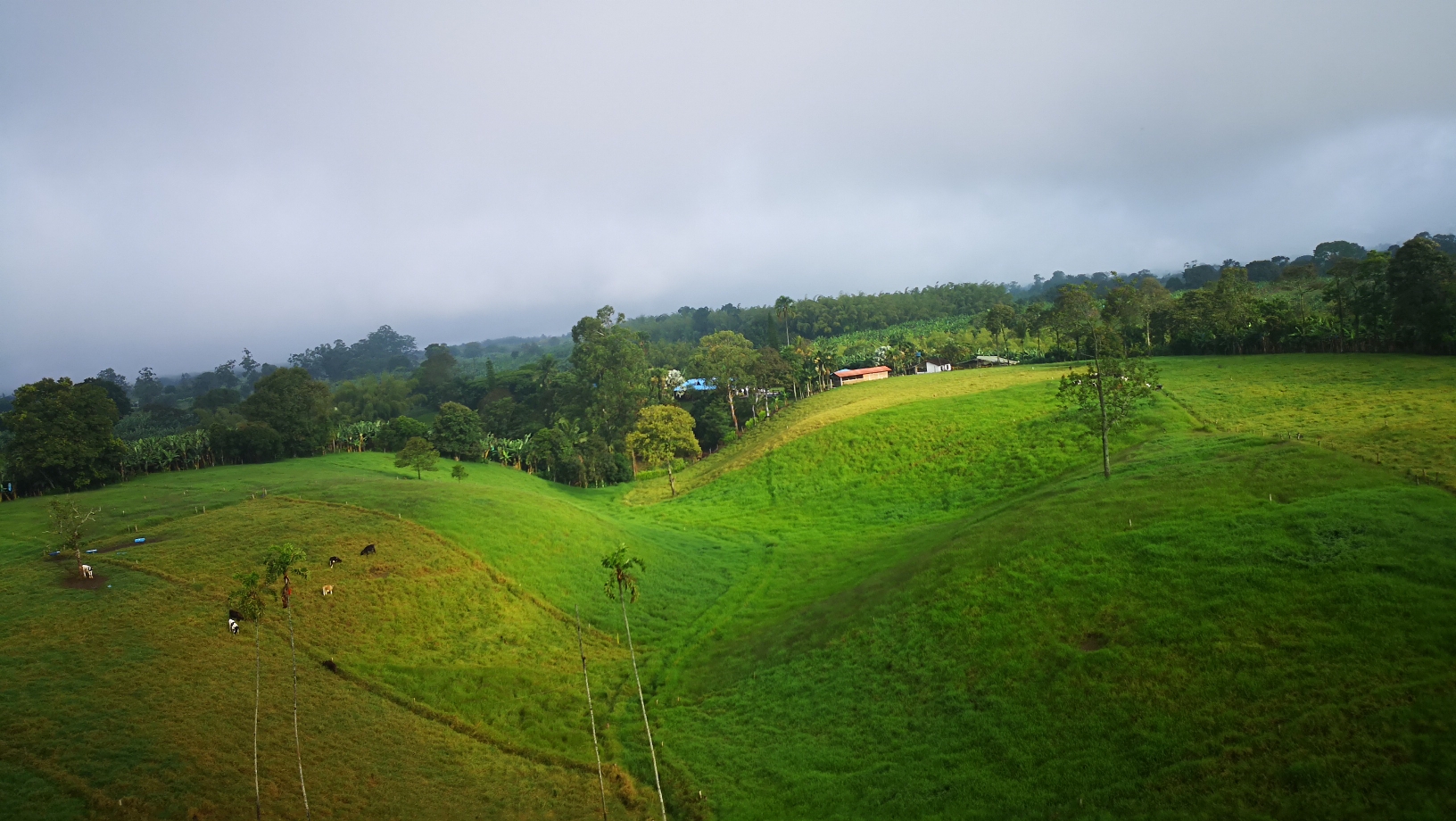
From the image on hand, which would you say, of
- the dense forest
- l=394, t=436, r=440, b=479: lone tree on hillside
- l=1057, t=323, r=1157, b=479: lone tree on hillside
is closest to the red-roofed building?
the dense forest

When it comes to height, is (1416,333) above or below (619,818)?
above

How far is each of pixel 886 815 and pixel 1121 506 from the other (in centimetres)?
1977

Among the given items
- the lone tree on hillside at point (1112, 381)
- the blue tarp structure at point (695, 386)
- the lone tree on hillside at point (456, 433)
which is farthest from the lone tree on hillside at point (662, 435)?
the lone tree on hillside at point (1112, 381)

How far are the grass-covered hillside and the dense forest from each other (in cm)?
1890

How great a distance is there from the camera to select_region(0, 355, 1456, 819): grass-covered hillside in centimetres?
1873

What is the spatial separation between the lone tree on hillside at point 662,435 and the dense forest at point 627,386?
2.98 metres

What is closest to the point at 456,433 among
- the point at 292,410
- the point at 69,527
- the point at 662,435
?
the point at 292,410

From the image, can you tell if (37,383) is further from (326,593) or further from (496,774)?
(496,774)

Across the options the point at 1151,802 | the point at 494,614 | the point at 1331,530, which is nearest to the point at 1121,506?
the point at 1331,530

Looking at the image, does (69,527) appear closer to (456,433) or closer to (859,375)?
(456,433)

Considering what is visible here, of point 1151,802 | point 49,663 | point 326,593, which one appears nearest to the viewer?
point 1151,802

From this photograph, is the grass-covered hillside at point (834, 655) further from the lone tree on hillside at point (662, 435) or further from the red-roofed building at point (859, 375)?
the red-roofed building at point (859, 375)

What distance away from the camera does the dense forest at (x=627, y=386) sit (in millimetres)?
62781

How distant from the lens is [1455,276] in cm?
6116
